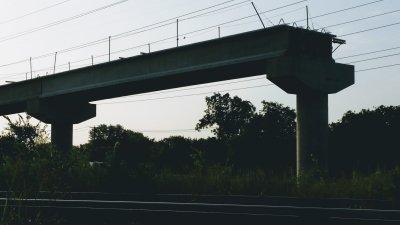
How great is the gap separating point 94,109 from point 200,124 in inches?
2500

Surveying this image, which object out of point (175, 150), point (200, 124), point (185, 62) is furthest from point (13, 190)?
point (200, 124)

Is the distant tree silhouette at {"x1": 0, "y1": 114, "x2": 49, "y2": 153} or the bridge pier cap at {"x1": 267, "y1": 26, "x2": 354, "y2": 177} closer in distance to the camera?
the distant tree silhouette at {"x1": 0, "y1": 114, "x2": 49, "y2": 153}

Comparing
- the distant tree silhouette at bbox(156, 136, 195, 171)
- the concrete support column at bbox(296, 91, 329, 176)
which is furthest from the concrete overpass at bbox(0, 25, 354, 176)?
the distant tree silhouette at bbox(156, 136, 195, 171)

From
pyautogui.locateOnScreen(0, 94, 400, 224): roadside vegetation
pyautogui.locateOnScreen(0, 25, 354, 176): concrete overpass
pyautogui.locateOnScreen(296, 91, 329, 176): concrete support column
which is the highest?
pyautogui.locateOnScreen(0, 25, 354, 176): concrete overpass

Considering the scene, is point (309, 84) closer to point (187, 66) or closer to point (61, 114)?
point (187, 66)

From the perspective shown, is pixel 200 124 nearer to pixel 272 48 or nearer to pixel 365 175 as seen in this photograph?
pixel 272 48

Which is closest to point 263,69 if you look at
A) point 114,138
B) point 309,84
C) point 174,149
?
point 309,84

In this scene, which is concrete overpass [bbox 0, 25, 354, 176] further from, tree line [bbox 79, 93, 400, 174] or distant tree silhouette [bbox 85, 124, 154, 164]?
distant tree silhouette [bbox 85, 124, 154, 164]

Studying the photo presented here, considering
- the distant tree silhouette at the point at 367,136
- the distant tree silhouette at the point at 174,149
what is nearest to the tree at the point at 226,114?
the distant tree silhouette at the point at 174,149

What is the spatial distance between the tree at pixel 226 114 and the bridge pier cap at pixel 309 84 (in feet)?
262

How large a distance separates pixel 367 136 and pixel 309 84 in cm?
4152

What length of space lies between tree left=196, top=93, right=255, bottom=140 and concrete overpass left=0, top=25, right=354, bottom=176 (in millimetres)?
71256

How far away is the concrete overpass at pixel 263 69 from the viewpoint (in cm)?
2381

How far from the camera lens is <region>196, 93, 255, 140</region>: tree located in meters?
105
